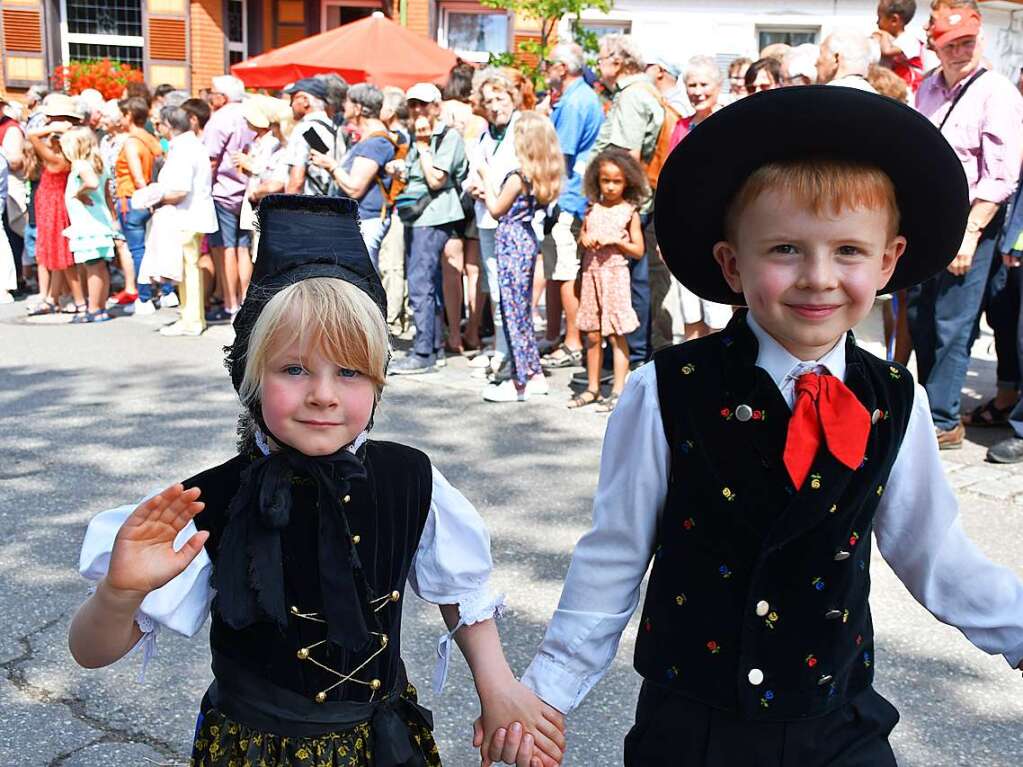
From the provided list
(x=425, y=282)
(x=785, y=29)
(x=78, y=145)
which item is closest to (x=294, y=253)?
(x=425, y=282)

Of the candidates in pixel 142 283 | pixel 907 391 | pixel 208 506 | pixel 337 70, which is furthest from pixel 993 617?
pixel 337 70

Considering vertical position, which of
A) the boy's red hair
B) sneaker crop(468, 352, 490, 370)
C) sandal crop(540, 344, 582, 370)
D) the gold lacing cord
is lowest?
sneaker crop(468, 352, 490, 370)

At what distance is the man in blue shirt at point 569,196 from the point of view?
25.0 ft

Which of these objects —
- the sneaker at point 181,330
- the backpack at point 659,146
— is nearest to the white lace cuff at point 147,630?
the backpack at point 659,146

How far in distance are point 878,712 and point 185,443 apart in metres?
4.62

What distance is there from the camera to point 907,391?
204 cm

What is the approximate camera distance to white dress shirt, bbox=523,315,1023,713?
203 centimetres

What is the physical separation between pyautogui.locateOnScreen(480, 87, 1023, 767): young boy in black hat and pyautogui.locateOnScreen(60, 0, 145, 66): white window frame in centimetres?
2240

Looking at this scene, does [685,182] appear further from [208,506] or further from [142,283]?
→ [142,283]

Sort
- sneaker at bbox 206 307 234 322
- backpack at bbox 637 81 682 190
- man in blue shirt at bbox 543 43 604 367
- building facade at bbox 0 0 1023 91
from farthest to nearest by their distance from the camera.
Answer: building facade at bbox 0 0 1023 91 < sneaker at bbox 206 307 234 322 < man in blue shirt at bbox 543 43 604 367 < backpack at bbox 637 81 682 190

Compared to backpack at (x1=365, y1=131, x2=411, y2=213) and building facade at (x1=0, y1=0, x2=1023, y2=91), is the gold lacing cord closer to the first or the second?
backpack at (x1=365, y1=131, x2=411, y2=213)

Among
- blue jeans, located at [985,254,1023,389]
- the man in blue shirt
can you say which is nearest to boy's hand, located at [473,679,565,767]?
blue jeans, located at [985,254,1023,389]

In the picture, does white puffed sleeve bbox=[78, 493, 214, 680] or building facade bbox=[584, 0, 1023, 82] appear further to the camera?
building facade bbox=[584, 0, 1023, 82]

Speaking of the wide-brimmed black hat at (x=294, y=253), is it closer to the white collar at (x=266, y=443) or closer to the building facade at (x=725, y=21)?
the white collar at (x=266, y=443)
